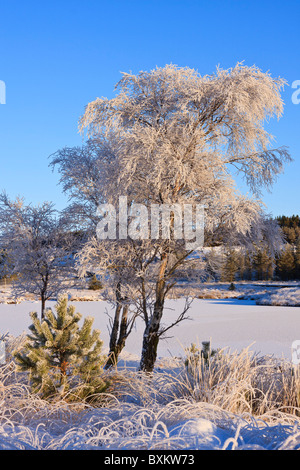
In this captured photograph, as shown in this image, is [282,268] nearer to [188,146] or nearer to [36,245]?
[36,245]

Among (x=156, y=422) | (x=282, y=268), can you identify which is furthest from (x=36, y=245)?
(x=282, y=268)

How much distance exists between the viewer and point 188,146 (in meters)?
7.25

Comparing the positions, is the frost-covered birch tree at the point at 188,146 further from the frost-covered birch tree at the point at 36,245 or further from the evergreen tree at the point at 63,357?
the frost-covered birch tree at the point at 36,245

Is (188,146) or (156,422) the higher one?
(188,146)

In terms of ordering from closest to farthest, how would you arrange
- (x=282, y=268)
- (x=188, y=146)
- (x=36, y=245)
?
(x=188, y=146) → (x=36, y=245) → (x=282, y=268)

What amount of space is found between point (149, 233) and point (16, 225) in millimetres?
6353

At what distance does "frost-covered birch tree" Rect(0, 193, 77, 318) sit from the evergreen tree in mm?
7208

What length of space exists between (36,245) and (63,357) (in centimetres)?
804

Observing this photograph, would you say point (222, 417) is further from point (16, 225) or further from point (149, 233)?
point (16, 225)

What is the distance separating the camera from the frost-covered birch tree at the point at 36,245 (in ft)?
39.7

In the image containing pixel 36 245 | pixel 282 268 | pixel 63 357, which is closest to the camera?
pixel 63 357

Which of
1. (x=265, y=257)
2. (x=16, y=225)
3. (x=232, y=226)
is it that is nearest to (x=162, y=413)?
(x=232, y=226)

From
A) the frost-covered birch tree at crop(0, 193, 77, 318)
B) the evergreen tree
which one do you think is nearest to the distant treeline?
the frost-covered birch tree at crop(0, 193, 77, 318)

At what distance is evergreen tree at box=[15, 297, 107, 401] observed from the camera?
15.1 ft
